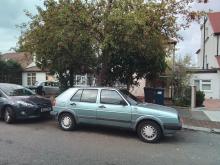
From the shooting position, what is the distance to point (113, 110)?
10.2m

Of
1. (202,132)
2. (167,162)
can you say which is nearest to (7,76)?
(202,132)

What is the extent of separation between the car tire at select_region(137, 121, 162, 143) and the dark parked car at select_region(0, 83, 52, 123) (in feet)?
14.5

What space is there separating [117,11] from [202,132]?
17.1 feet

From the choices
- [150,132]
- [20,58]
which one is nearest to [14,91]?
[150,132]

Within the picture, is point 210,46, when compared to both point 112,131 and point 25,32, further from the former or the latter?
point 112,131

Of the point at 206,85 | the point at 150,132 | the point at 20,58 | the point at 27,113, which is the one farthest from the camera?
the point at 20,58

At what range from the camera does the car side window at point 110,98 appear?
10336 millimetres

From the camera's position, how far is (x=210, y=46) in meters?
34.6

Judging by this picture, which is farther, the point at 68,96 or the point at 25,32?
the point at 25,32

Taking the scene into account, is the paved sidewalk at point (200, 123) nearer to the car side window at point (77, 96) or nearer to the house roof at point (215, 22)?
the car side window at point (77, 96)

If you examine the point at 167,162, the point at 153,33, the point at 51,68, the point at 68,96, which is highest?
the point at 153,33

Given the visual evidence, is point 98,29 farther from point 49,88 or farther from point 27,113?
point 49,88

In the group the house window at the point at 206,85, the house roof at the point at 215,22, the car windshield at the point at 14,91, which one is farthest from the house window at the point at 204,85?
the car windshield at the point at 14,91

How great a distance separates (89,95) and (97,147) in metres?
2.57
